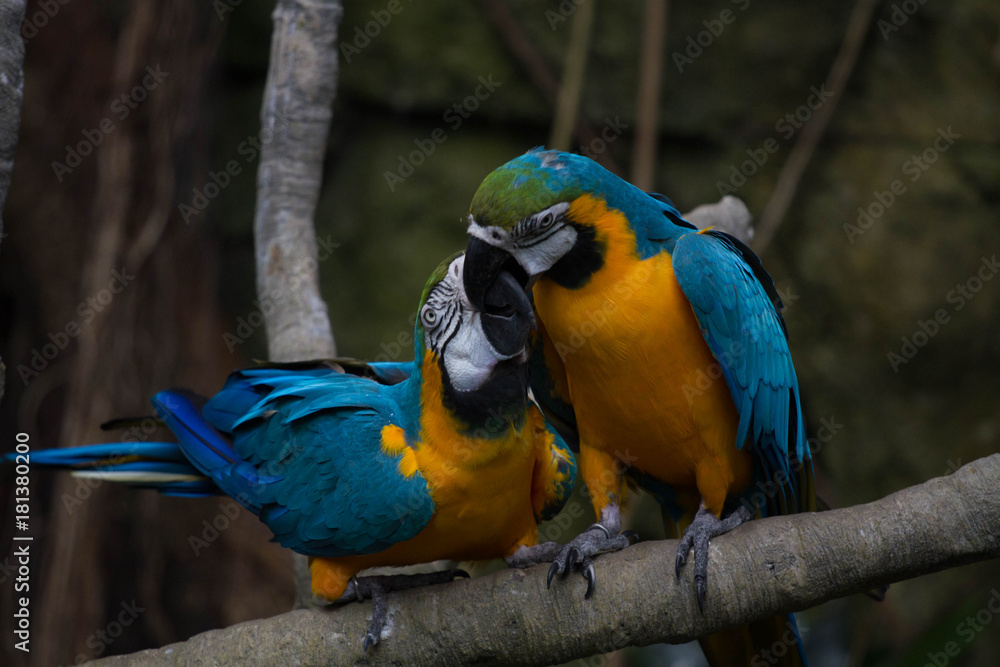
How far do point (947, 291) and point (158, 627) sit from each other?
410cm

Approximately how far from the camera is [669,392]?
1.88m

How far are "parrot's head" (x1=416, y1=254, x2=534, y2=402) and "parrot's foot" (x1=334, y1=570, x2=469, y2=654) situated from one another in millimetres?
505

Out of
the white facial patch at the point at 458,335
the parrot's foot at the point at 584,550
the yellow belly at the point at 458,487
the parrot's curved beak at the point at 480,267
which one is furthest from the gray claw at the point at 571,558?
the parrot's curved beak at the point at 480,267

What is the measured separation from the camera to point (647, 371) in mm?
1852

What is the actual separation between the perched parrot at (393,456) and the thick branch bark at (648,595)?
95mm

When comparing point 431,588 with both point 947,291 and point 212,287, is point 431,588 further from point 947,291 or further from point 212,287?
point 947,291

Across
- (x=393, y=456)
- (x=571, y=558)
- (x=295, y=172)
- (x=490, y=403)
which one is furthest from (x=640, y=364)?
(x=295, y=172)

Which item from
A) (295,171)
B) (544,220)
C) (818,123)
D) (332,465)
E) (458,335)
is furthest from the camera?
(818,123)

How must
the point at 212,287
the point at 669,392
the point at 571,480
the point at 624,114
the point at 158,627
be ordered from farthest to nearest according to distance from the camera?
the point at 624,114 < the point at 212,287 < the point at 158,627 < the point at 571,480 < the point at 669,392

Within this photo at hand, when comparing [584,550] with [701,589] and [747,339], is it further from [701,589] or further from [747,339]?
[747,339]

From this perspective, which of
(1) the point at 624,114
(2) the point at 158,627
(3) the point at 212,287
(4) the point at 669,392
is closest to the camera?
(4) the point at 669,392

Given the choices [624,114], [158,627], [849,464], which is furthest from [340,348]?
[849,464]

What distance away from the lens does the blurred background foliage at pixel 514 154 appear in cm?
378

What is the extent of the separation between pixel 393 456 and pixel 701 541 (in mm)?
684
